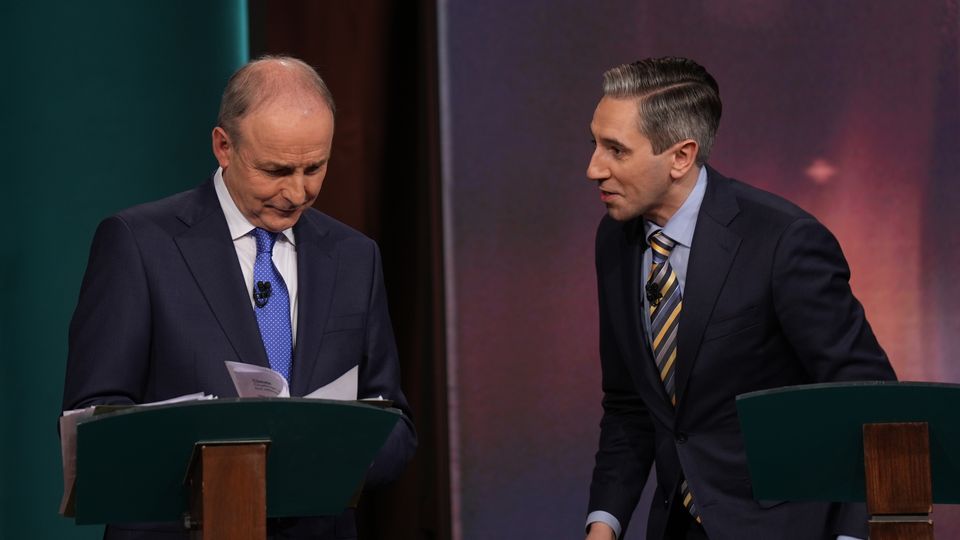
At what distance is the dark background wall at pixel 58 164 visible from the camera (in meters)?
4.21

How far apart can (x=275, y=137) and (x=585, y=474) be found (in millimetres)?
2041

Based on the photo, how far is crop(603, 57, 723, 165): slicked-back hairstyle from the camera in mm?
3062

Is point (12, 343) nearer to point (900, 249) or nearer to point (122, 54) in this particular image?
point (122, 54)

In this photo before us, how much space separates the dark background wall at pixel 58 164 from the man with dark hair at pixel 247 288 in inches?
59.2

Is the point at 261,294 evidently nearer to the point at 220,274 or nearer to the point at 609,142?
the point at 220,274

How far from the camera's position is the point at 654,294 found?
3.01 meters

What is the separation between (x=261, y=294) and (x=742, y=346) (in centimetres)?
106

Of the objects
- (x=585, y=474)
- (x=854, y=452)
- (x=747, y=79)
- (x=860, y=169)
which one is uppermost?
(x=747, y=79)

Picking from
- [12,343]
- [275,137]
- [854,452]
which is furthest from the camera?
[12,343]

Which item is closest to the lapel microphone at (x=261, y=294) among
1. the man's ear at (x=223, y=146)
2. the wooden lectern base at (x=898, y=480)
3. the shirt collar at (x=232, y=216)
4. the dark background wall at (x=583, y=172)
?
the shirt collar at (x=232, y=216)

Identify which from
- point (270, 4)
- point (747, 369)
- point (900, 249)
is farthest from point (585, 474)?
point (270, 4)

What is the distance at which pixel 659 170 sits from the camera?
3.04 meters

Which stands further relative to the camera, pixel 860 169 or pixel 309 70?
pixel 860 169

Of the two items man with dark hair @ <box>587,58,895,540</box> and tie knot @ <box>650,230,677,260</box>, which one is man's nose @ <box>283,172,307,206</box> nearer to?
man with dark hair @ <box>587,58,895,540</box>
